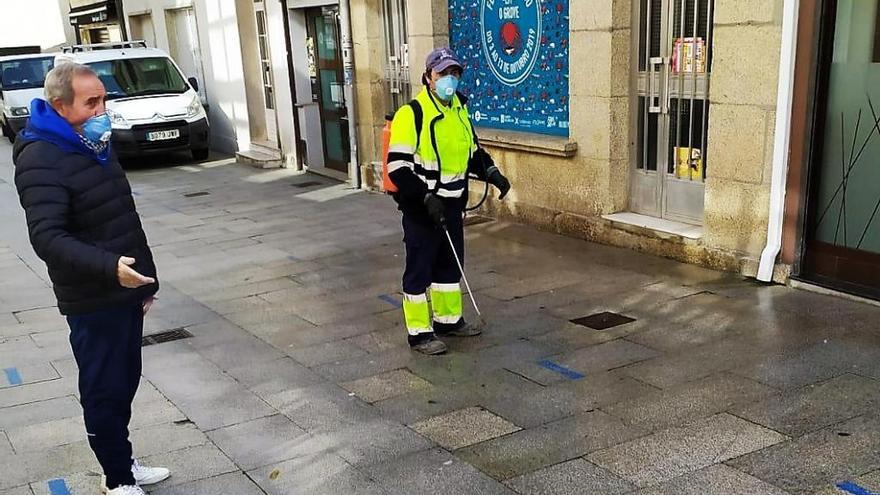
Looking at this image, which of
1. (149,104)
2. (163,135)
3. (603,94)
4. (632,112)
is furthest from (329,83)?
(632,112)

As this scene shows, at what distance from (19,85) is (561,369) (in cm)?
1715

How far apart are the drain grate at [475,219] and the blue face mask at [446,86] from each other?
3985 millimetres

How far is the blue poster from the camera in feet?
27.0

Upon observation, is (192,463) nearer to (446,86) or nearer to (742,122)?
(446,86)

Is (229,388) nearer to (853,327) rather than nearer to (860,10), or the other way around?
(853,327)

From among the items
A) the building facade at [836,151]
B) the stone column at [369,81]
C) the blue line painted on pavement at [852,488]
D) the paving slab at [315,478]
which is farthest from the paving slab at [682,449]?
the stone column at [369,81]

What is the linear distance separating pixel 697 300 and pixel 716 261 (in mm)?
794

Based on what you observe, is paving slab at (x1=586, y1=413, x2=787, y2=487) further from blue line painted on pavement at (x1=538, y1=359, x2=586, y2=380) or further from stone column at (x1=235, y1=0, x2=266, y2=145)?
stone column at (x1=235, y1=0, x2=266, y2=145)

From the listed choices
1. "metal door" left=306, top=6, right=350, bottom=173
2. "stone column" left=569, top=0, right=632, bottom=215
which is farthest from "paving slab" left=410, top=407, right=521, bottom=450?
"metal door" left=306, top=6, right=350, bottom=173

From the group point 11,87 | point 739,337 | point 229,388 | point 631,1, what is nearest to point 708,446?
point 739,337

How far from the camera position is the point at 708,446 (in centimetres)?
392

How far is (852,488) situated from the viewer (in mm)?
3480

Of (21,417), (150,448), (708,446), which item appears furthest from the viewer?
(21,417)

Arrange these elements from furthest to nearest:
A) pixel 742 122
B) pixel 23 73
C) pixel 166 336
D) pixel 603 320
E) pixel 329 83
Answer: pixel 23 73, pixel 329 83, pixel 742 122, pixel 166 336, pixel 603 320
